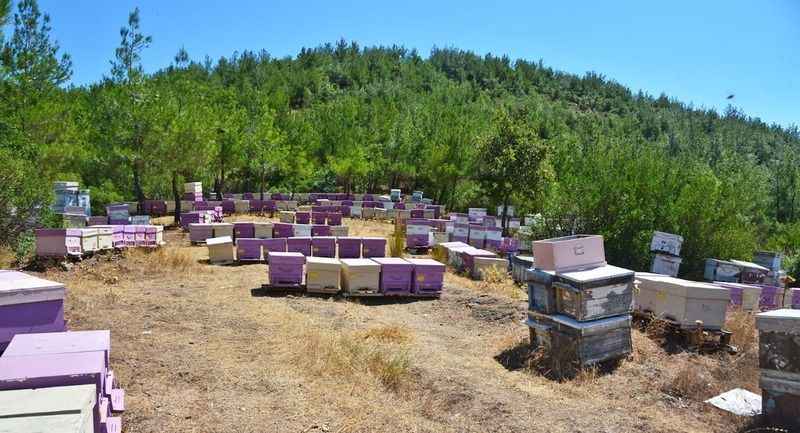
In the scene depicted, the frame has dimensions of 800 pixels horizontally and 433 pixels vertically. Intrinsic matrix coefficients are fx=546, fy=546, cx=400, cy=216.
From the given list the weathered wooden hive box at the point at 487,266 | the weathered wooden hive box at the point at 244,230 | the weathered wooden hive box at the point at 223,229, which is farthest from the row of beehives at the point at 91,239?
the weathered wooden hive box at the point at 487,266

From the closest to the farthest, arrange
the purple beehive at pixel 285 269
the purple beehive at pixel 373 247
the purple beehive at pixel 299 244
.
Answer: the purple beehive at pixel 285 269
the purple beehive at pixel 299 244
the purple beehive at pixel 373 247

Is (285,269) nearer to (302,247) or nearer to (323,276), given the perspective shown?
(323,276)

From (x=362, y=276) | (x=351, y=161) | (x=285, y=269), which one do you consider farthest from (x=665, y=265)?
(x=351, y=161)

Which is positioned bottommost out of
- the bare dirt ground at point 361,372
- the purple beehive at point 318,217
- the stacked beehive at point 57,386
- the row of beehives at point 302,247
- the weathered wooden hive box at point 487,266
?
the bare dirt ground at point 361,372

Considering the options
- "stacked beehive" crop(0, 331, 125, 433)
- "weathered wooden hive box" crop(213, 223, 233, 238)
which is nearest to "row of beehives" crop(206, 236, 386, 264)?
"weathered wooden hive box" crop(213, 223, 233, 238)

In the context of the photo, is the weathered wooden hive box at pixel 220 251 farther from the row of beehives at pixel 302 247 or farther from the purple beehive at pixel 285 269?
the purple beehive at pixel 285 269

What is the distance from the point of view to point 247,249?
17500 millimetres

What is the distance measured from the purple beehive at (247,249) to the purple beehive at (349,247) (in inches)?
104

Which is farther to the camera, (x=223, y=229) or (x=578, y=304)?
(x=223, y=229)

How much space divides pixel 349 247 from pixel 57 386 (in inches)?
507

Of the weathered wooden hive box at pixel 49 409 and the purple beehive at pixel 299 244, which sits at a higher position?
the weathered wooden hive box at pixel 49 409

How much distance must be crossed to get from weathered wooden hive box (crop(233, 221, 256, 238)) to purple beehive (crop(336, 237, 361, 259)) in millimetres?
4218

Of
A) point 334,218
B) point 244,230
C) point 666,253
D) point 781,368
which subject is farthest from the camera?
point 334,218

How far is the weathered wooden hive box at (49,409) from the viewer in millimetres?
3592
